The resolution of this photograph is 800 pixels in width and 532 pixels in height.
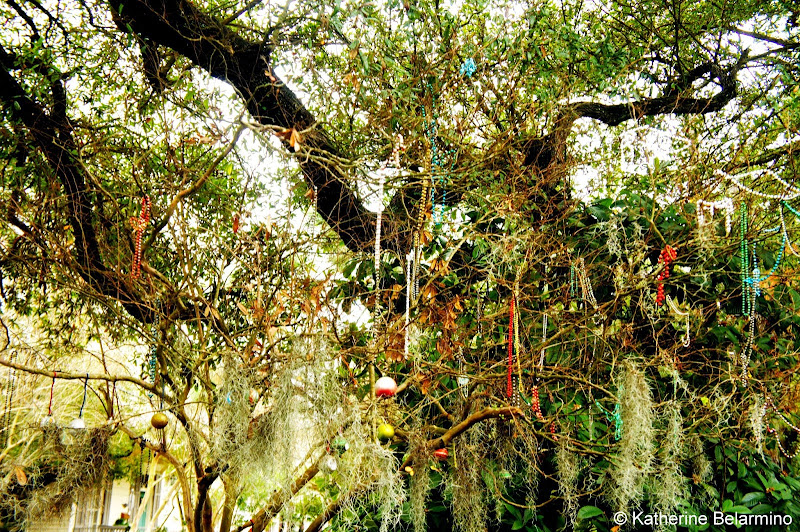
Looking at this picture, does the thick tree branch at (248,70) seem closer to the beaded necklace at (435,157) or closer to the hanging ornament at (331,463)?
the beaded necklace at (435,157)

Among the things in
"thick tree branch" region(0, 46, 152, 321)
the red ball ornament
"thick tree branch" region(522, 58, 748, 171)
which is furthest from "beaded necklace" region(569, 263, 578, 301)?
"thick tree branch" region(0, 46, 152, 321)

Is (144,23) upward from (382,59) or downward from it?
upward

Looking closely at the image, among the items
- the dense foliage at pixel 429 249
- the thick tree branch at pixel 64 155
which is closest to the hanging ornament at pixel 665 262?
the dense foliage at pixel 429 249

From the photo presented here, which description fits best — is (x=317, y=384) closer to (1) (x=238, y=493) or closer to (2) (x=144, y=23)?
(1) (x=238, y=493)

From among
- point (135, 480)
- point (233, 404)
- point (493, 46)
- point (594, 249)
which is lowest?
point (135, 480)

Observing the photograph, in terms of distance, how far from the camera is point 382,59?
3.54m

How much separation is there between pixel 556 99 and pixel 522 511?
97.5 inches

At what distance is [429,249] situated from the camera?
13.8 ft

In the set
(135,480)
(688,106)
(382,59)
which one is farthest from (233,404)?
(135,480)

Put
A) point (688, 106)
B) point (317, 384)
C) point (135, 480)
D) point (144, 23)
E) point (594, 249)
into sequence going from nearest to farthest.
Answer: point (317, 384)
point (144, 23)
point (594, 249)
point (688, 106)
point (135, 480)

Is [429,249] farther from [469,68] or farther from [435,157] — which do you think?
[469,68]

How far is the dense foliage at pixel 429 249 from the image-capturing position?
336cm

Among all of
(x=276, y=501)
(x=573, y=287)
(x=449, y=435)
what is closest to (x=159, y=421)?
(x=276, y=501)

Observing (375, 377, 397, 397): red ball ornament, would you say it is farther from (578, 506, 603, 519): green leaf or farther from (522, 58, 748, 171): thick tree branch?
(522, 58, 748, 171): thick tree branch
